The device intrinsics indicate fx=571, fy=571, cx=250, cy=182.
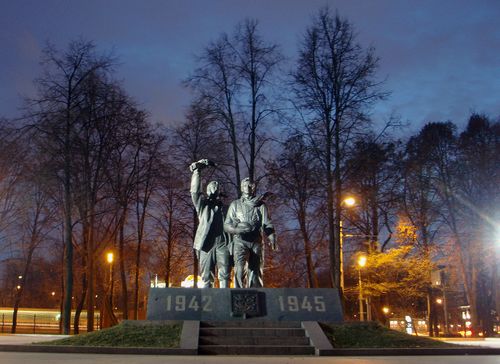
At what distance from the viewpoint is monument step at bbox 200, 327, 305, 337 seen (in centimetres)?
1449

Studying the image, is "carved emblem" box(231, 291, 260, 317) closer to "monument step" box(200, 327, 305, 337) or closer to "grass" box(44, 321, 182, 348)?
"monument step" box(200, 327, 305, 337)

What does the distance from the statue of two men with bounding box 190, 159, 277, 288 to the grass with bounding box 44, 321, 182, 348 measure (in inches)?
98.0

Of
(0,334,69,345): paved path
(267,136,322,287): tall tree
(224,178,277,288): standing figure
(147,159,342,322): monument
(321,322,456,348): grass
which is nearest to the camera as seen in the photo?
(321,322,456,348): grass

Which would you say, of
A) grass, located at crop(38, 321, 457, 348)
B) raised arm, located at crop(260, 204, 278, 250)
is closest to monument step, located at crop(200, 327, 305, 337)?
grass, located at crop(38, 321, 457, 348)

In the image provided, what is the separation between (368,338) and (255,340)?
9.92 feet

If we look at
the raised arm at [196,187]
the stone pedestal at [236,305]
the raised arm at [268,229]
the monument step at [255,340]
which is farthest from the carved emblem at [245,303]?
the raised arm at [196,187]

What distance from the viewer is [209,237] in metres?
17.0

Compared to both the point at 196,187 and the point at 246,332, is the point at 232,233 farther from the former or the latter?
the point at 246,332

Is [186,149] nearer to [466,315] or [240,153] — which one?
[240,153]

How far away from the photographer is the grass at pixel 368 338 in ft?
47.5

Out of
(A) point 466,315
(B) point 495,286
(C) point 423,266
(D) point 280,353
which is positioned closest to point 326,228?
(C) point 423,266

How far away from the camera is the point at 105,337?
14.2m

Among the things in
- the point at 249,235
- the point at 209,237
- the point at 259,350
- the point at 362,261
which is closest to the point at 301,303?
the point at 249,235

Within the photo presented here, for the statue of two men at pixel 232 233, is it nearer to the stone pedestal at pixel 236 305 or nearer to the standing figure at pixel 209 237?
the standing figure at pixel 209 237
